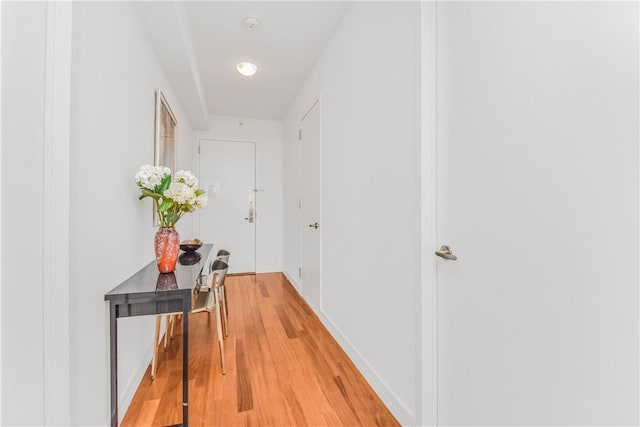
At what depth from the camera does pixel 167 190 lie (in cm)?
170

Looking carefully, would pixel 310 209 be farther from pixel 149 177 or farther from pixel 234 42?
pixel 149 177

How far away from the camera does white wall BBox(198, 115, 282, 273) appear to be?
190 inches

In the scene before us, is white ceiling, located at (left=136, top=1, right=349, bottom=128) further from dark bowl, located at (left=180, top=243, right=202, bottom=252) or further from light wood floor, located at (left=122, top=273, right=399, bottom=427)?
light wood floor, located at (left=122, top=273, right=399, bottom=427)

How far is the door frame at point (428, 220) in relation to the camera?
4.38ft

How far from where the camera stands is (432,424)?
135 cm

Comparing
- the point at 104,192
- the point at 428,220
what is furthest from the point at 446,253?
the point at 104,192

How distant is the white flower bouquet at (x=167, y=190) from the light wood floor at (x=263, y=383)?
1.02 meters

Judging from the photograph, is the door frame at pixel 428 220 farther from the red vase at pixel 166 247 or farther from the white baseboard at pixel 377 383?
the red vase at pixel 166 247

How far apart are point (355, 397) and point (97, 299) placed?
1.43 m

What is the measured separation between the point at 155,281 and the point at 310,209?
1869mm

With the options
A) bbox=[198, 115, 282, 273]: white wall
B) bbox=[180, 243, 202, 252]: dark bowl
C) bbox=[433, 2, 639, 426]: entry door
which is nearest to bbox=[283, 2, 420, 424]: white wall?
bbox=[433, 2, 639, 426]: entry door

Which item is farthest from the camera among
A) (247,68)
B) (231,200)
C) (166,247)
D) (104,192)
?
(231,200)

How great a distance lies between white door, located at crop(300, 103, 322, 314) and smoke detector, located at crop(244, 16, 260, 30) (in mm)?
870

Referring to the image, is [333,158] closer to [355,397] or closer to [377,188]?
[377,188]
